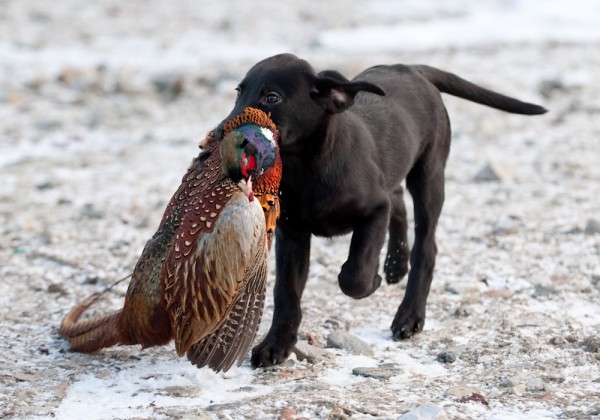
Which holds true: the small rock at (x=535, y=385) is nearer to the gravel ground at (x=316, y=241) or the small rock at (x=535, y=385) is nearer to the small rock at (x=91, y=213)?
the gravel ground at (x=316, y=241)

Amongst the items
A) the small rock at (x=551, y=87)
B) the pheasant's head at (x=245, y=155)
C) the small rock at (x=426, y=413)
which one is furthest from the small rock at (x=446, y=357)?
the small rock at (x=551, y=87)

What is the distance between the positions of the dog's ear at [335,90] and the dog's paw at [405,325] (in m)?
1.25

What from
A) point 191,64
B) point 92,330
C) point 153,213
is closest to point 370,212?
point 92,330

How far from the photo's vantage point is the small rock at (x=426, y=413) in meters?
3.97

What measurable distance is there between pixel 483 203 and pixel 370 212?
10.9ft

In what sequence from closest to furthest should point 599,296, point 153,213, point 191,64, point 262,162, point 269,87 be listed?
point 262,162, point 269,87, point 599,296, point 153,213, point 191,64

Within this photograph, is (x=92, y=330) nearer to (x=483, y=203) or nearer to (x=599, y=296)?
(x=599, y=296)

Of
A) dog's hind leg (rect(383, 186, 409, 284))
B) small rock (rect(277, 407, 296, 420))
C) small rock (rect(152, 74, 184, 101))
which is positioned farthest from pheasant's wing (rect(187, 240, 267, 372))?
small rock (rect(152, 74, 184, 101))

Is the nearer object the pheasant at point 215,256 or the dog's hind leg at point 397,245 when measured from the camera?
the pheasant at point 215,256

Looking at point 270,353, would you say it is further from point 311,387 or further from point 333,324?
point 333,324

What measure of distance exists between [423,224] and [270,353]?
149 cm

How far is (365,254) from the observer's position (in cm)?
511

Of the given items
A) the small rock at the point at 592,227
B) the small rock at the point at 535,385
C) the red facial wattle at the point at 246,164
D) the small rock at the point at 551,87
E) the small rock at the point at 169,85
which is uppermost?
the small rock at the point at 551,87

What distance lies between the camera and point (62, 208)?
8273 millimetres
